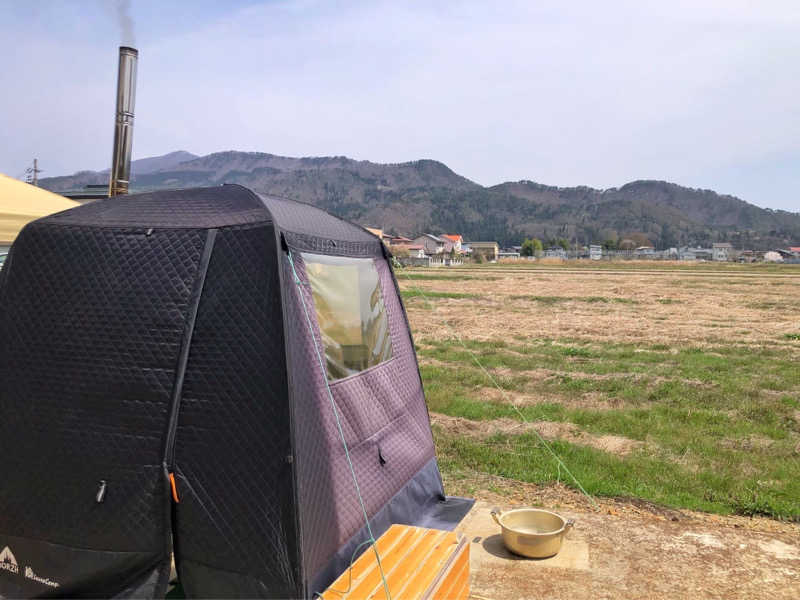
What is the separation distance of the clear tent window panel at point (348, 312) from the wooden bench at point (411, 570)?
1.00 m

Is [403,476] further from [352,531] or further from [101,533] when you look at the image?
[101,533]

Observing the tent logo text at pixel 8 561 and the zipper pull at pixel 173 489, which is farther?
the tent logo text at pixel 8 561

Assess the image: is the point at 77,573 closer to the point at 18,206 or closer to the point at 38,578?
the point at 38,578

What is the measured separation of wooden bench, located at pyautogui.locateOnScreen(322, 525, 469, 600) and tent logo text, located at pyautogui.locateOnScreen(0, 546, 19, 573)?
1698 mm

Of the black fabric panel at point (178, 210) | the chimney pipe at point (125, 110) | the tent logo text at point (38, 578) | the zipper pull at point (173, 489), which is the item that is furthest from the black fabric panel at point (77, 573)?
the chimney pipe at point (125, 110)

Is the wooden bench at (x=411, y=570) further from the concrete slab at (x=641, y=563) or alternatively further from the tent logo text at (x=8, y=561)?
the tent logo text at (x=8, y=561)

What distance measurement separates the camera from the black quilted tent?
3.24 m

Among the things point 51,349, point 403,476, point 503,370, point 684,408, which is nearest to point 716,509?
point 403,476

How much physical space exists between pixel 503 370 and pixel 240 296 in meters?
7.77

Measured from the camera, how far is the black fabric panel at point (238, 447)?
319cm

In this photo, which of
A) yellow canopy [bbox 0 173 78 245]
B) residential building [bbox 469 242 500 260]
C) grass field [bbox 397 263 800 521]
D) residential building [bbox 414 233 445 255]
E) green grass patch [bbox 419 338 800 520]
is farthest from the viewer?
residential building [bbox 414 233 445 255]

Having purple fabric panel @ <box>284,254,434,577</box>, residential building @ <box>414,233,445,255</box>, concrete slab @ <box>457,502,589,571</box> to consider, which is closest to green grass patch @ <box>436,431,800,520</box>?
concrete slab @ <box>457,502,589,571</box>

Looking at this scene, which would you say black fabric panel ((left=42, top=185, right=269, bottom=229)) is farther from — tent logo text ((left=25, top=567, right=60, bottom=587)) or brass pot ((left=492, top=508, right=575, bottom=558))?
brass pot ((left=492, top=508, right=575, bottom=558))

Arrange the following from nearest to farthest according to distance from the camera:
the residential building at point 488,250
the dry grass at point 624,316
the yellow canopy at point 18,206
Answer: the yellow canopy at point 18,206 → the dry grass at point 624,316 → the residential building at point 488,250
